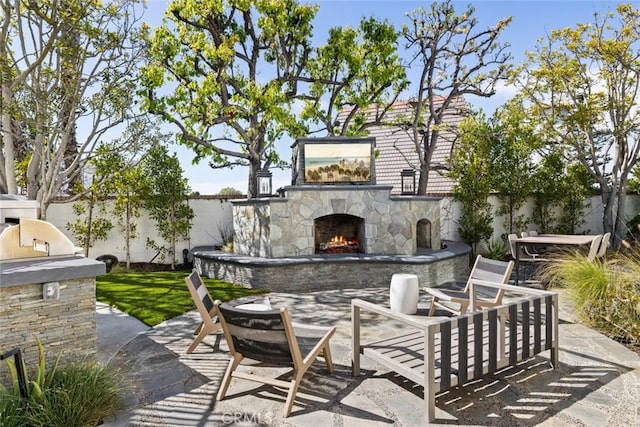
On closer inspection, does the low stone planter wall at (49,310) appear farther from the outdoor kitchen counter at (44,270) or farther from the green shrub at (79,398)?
the green shrub at (79,398)

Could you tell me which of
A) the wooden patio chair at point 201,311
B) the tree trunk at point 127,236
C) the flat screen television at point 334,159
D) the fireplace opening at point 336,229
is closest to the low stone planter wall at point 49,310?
the wooden patio chair at point 201,311

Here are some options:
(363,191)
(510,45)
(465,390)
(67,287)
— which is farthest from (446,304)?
(510,45)

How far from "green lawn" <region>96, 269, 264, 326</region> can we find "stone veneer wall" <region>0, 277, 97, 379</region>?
250cm

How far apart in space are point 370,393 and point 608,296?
4117 millimetres

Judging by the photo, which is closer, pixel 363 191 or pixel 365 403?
pixel 365 403

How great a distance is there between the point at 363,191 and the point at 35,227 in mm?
6898

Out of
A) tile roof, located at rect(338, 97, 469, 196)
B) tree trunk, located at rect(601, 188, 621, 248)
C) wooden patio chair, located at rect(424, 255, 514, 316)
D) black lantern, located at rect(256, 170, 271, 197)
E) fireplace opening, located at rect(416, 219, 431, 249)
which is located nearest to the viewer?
wooden patio chair, located at rect(424, 255, 514, 316)

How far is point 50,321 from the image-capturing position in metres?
3.58

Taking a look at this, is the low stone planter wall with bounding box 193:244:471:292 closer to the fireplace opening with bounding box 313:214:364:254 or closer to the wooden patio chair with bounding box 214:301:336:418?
the fireplace opening with bounding box 313:214:364:254

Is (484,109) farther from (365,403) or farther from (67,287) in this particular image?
(67,287)

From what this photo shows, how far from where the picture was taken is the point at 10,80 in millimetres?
7547

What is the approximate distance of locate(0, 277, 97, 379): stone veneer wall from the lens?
336 cm

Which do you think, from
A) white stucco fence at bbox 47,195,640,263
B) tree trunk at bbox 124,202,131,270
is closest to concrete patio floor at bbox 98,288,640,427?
tree trunk at bbox 124,202,131,270

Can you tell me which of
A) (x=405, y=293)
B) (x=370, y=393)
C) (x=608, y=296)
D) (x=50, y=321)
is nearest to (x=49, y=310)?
(x=50, y=321)
